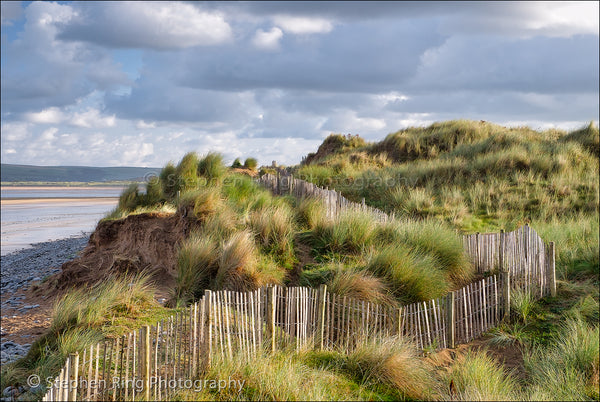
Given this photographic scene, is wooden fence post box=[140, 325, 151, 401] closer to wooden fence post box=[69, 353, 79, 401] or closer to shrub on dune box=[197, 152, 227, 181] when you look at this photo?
wooden fence post box=[69, 353, 79, 401]

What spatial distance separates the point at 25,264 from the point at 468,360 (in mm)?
16217

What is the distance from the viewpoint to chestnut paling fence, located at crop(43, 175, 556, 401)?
202 inches

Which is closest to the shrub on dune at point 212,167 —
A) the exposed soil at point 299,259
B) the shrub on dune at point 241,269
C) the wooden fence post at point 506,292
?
the exposed soil at point 299,259

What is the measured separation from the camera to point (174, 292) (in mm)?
9055

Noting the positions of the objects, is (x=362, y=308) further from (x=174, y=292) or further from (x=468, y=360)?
(x=174, y=292)

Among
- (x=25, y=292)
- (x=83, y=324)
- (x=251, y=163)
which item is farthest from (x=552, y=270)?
(x=251, y=163)

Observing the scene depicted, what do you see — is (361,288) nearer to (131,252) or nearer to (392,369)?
(392,369)

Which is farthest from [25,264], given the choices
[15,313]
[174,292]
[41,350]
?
[41,350]

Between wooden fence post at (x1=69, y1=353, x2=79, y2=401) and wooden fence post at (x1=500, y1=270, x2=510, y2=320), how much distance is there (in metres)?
7.20

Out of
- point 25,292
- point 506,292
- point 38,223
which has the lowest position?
point 38,223

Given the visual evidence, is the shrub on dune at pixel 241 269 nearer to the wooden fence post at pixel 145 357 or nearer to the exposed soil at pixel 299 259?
the exposed soil at pixel 299 259

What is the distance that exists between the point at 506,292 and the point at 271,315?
4.78m

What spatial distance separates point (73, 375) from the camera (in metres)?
4.63

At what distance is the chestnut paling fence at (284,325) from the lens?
5133 millimetres
